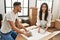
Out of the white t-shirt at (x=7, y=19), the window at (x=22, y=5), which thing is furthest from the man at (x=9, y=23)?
the window at (x=22, y=5)

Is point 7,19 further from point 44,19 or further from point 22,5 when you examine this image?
point 22,5

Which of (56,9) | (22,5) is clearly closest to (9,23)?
(22,5)

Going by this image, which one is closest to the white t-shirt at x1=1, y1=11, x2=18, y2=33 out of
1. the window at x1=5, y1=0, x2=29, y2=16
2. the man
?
the man

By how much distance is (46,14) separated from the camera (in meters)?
2.85

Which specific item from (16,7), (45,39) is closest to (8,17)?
(16,7)

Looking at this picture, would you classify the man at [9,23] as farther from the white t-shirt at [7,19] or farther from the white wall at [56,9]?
the white wall at [56,9]

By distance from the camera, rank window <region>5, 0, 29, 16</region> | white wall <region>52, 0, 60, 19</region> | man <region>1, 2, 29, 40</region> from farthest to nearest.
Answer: white wall <region>52, 0, 60, 19</region> → window <region>5, 0, 29, 16</region> → man <region>1, 2, 29, 40</region>

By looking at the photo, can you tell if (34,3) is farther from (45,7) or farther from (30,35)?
(30,35)

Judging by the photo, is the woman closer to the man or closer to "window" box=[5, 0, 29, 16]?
the man

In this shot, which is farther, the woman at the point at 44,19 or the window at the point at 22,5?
the window at the point at 22,5

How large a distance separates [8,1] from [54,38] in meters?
3.51

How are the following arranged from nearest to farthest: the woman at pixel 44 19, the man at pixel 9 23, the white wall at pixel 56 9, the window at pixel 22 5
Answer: the man at pixel 9 23 → the woman at pixel 44 19 → the window at pixel 22 5 → the white wall at pixel 56 9

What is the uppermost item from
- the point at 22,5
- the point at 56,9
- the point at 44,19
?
the point at 22,5

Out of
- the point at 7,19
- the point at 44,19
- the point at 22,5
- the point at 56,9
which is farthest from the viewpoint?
the point at 56,9
